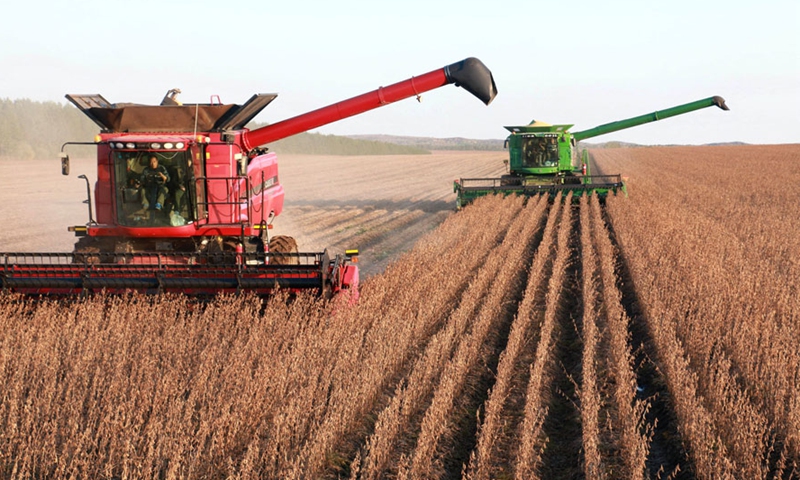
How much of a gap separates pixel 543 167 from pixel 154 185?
14.6m

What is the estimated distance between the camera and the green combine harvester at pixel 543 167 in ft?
64.3

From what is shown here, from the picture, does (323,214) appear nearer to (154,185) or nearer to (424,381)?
(154,185)

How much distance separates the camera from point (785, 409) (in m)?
5.32

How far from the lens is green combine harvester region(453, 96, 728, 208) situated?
19.6 m

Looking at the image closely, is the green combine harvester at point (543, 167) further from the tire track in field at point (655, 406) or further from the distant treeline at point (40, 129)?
the distant treeline at point (40, 129)

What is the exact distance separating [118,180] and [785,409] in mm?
6642

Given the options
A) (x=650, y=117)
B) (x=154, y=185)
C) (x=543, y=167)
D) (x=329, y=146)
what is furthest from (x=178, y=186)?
(x=329, y=146)

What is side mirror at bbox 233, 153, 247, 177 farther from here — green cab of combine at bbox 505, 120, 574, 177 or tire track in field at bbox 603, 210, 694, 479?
green cab of combine at bbox 505, 120, 574, 177

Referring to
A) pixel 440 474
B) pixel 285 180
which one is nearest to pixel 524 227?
pixel 440 474

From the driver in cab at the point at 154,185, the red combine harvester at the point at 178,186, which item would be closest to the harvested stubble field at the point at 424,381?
the red combine harvester at the point at 178,186

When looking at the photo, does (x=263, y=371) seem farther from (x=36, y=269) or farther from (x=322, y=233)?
(x=322, y=233)

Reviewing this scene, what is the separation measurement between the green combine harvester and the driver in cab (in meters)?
11.7

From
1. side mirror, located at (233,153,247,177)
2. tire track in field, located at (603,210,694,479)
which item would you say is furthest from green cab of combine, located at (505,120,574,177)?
side mirror, located at (233,153,247,177)

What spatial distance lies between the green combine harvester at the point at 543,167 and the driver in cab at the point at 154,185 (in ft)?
38.2
